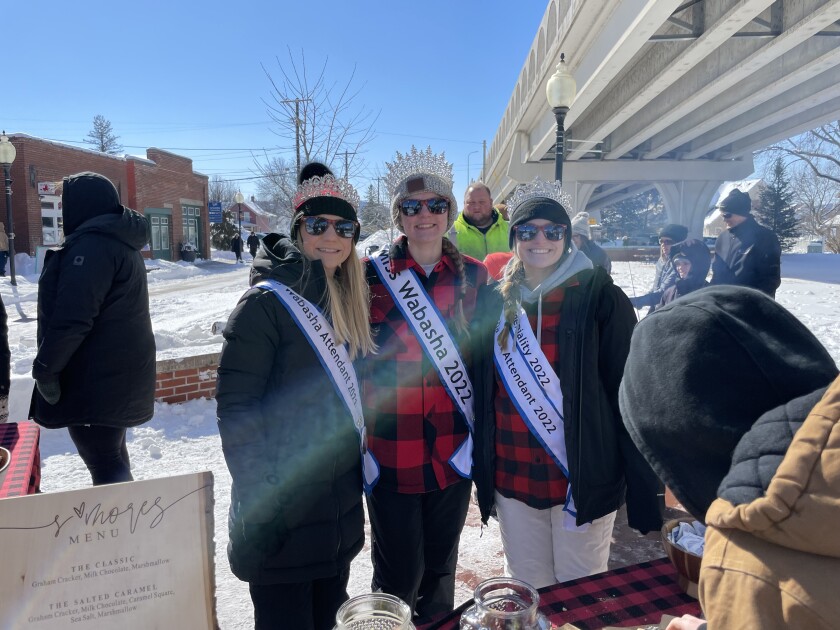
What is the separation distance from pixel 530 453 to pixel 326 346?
0.92 meters

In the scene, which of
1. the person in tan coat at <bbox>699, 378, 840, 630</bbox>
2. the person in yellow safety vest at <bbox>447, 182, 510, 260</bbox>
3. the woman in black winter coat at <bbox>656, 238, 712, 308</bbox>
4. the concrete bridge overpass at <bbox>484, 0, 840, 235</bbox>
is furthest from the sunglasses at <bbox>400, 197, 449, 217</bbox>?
the concrete bridge overpass at <bbox>484, 0, 840, 235</bbox>

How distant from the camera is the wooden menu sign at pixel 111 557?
115 cm

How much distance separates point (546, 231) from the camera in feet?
7.59

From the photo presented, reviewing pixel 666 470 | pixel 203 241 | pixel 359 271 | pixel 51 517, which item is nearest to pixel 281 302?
pixel 359 271

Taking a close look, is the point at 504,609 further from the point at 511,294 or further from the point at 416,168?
the point at 416,168

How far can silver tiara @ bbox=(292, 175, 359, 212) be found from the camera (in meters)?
2.19

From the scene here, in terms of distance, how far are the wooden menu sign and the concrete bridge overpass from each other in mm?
7288

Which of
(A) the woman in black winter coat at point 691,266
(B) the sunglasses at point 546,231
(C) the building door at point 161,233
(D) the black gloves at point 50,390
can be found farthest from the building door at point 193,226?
(B) the sunglasses at point 546,231

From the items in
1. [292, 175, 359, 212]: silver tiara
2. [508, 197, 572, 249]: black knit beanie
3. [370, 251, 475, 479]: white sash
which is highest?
[292, 175, 359, 212]: silver tiara

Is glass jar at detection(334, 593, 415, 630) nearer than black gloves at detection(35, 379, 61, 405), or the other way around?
glass jar at detection(334, 593, 415, 630)

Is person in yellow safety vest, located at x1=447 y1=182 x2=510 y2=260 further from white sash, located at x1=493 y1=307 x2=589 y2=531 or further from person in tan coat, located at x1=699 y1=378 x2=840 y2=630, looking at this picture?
person in tan coat, located at x1=699 y1=378 x2=840 y2=630

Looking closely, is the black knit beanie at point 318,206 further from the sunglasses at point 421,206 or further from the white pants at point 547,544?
the white pants at point 547,544

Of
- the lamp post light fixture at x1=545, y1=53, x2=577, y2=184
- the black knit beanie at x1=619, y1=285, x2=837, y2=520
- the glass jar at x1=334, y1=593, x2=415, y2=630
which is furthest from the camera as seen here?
the lamp post light fixture at x1=545, y1=53, x2=577, y2=184

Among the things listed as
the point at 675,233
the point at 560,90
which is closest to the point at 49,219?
the point at 560,90
